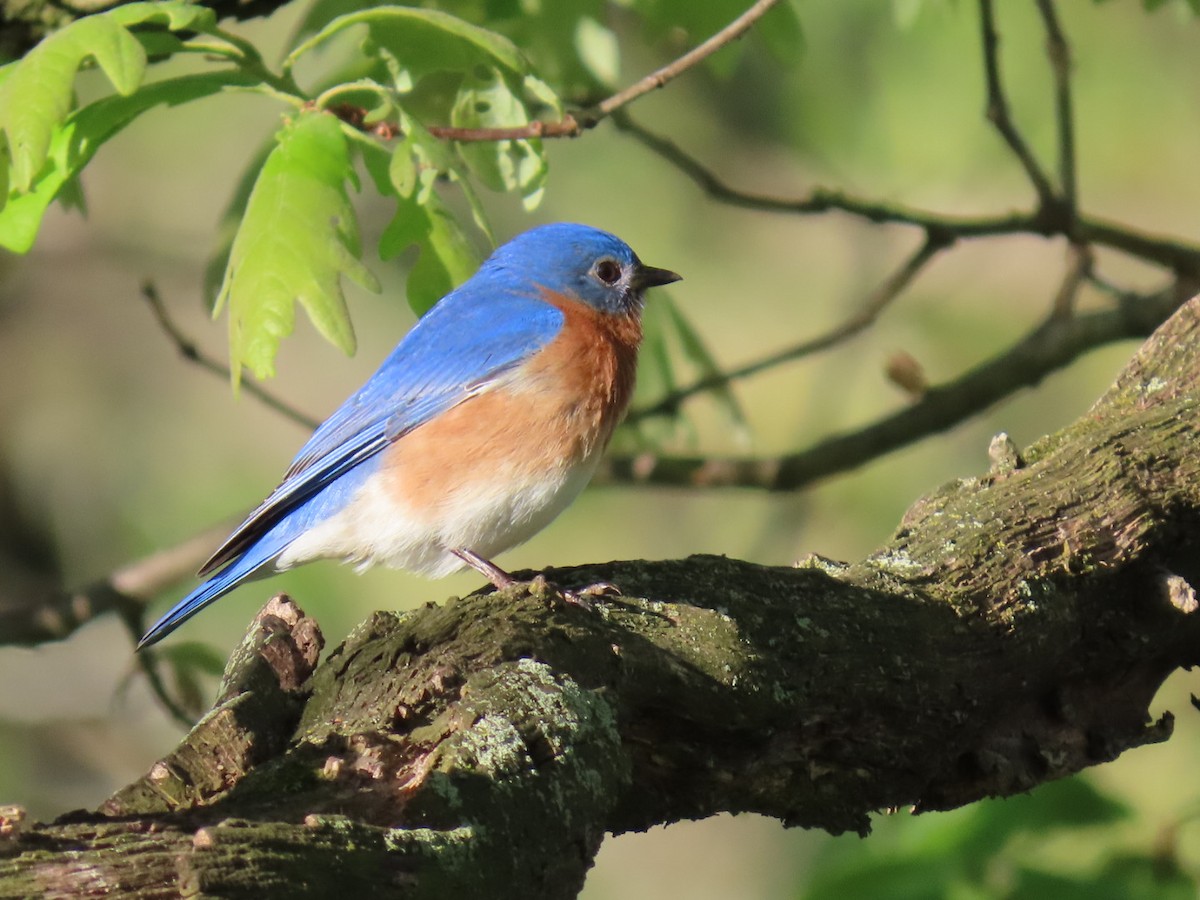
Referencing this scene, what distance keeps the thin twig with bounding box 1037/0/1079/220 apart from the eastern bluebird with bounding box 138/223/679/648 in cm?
164

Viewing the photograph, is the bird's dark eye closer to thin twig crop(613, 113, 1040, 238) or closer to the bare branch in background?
thin twig crop(613, 113, 1040, 238)

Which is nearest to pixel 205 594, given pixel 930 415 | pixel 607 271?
pixel 607 271

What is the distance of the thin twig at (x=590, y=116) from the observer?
10.5 ft

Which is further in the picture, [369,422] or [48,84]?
[369,422]

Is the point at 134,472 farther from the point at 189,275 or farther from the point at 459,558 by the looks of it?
the point at 459,558

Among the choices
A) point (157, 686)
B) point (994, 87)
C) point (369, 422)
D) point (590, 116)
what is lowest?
point (157, 686)

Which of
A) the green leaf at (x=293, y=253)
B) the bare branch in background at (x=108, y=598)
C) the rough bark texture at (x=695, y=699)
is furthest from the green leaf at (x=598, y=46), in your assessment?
the bare branch in background at (x=108, y=598)

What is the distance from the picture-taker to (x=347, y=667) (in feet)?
8.46

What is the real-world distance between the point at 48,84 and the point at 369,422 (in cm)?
190

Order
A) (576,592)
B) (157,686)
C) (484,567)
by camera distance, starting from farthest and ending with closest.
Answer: (157,686) → (484,567) → (576,592)

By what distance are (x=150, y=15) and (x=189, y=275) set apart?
525cm

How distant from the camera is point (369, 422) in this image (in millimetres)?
4492

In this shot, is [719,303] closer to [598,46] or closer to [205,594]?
[598,46]

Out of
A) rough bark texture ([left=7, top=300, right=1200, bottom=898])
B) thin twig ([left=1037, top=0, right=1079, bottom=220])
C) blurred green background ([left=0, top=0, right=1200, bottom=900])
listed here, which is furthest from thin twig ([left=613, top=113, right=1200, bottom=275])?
blurred green background ([left=0, top=0, right=1200, bottom=900])
